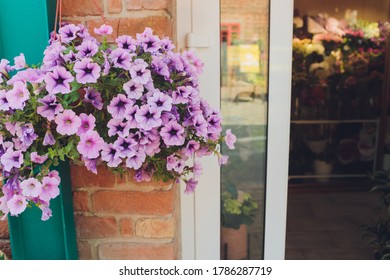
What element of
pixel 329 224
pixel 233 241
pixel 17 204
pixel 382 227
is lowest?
pixel 329 224

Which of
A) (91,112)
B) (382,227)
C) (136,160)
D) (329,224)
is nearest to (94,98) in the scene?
(91,112)

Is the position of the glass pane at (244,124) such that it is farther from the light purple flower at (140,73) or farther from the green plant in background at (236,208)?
the light purple flower at (140,73)

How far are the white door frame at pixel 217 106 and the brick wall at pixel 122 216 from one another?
0.68ft

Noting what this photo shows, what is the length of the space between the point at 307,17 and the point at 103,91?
3.90 m

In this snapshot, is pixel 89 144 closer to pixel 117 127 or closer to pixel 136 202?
pixel 117 127

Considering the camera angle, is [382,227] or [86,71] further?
[382,227]

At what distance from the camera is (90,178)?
1187mm

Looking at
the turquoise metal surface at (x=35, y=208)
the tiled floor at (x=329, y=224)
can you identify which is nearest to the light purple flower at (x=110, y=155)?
the turquoise metal surface at (x=35, y=208)

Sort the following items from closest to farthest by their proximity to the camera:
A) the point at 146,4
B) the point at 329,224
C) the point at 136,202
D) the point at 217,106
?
the point at 146,4
the point at 136,202
the point at 217,106
the point at 329,224

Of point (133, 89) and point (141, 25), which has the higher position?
point (141, 25)

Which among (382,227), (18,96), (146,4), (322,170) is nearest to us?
(18,96)

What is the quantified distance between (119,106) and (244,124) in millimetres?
781

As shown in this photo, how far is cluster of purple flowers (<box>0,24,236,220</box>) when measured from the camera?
0.77 m

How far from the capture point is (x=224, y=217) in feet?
5.05
